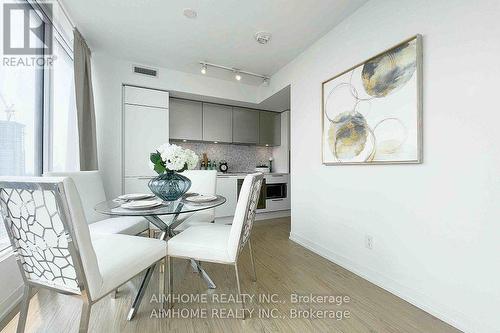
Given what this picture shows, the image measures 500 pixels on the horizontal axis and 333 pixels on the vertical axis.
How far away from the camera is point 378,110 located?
1.82 m

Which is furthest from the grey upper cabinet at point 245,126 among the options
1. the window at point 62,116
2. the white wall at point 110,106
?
the window at point 62,116

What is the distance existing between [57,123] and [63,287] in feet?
7.12

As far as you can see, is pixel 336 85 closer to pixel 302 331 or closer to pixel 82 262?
pixel 302 331

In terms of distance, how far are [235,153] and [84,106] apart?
262cm

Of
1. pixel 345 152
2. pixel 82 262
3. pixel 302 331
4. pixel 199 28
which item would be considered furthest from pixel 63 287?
pixel 199 28

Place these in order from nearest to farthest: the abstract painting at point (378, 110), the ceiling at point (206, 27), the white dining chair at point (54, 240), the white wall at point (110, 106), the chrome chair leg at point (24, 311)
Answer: the white dining chair at point (54, 240) → the chrome chair leg at point (24, 311) → the abstract painting at point (378, 110) → the ceiling at point (206, 27) → the white wall at point (110, 106)

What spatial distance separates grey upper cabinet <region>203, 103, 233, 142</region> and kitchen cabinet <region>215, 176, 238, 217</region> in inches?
32.0

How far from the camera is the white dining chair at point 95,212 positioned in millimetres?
1876

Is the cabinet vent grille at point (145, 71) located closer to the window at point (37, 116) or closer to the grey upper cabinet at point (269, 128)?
the window at point (37, 116)

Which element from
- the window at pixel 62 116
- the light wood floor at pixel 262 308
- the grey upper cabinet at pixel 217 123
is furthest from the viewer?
the grey upper cabinet at pixel 217 123

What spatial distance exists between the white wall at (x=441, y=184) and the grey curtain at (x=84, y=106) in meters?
2.92

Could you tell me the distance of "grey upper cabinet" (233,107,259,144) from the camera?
4.21 m

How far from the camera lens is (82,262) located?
942mm

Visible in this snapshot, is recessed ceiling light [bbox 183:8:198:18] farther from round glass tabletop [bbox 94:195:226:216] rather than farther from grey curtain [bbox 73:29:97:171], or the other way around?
round glass tabletop [bbox 94:195:226:216]
